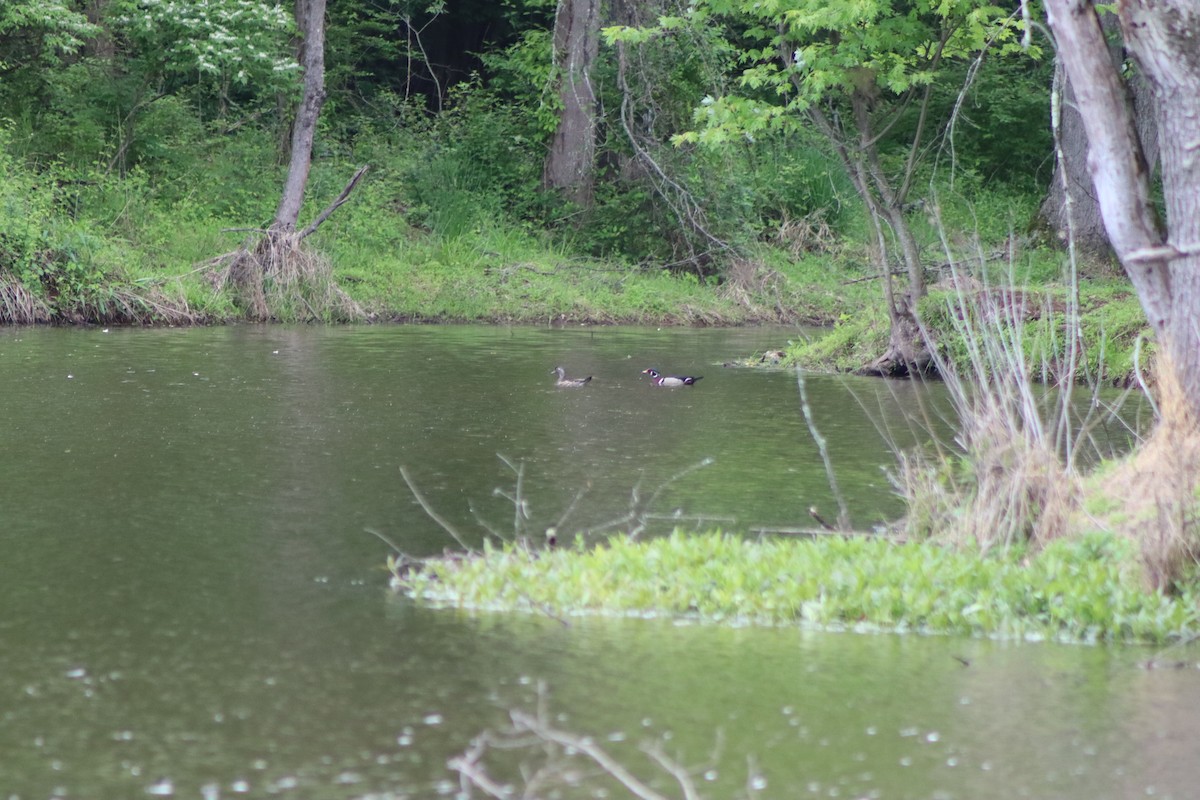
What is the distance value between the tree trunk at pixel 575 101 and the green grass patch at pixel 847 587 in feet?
61.2

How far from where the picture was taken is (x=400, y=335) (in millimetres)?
20438

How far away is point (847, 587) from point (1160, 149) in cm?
295

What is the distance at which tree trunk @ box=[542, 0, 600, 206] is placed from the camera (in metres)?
25.5

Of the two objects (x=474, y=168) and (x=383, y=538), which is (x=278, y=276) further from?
(x=383, y=538)

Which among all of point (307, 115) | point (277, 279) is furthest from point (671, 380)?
point (307, 115)

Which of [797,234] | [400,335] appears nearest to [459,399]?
[400,335]

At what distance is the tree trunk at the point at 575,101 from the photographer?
83.6 ft

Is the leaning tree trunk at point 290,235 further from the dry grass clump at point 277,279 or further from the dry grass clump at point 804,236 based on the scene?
the dry grass clump at point 804,236

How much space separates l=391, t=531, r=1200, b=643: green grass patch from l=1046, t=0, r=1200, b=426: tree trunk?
5.04 feet

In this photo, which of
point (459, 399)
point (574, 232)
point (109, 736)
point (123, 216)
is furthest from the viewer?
point (574, 232)

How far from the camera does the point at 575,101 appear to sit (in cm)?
2703

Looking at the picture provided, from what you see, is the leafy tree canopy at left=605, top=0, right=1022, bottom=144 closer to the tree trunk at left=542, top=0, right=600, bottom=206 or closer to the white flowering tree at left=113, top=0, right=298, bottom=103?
the tree trunk at left=542, top=0, right=600, bottom=206

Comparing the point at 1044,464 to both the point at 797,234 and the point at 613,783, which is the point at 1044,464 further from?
the point at 797,234

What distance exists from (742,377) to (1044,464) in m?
9.04
